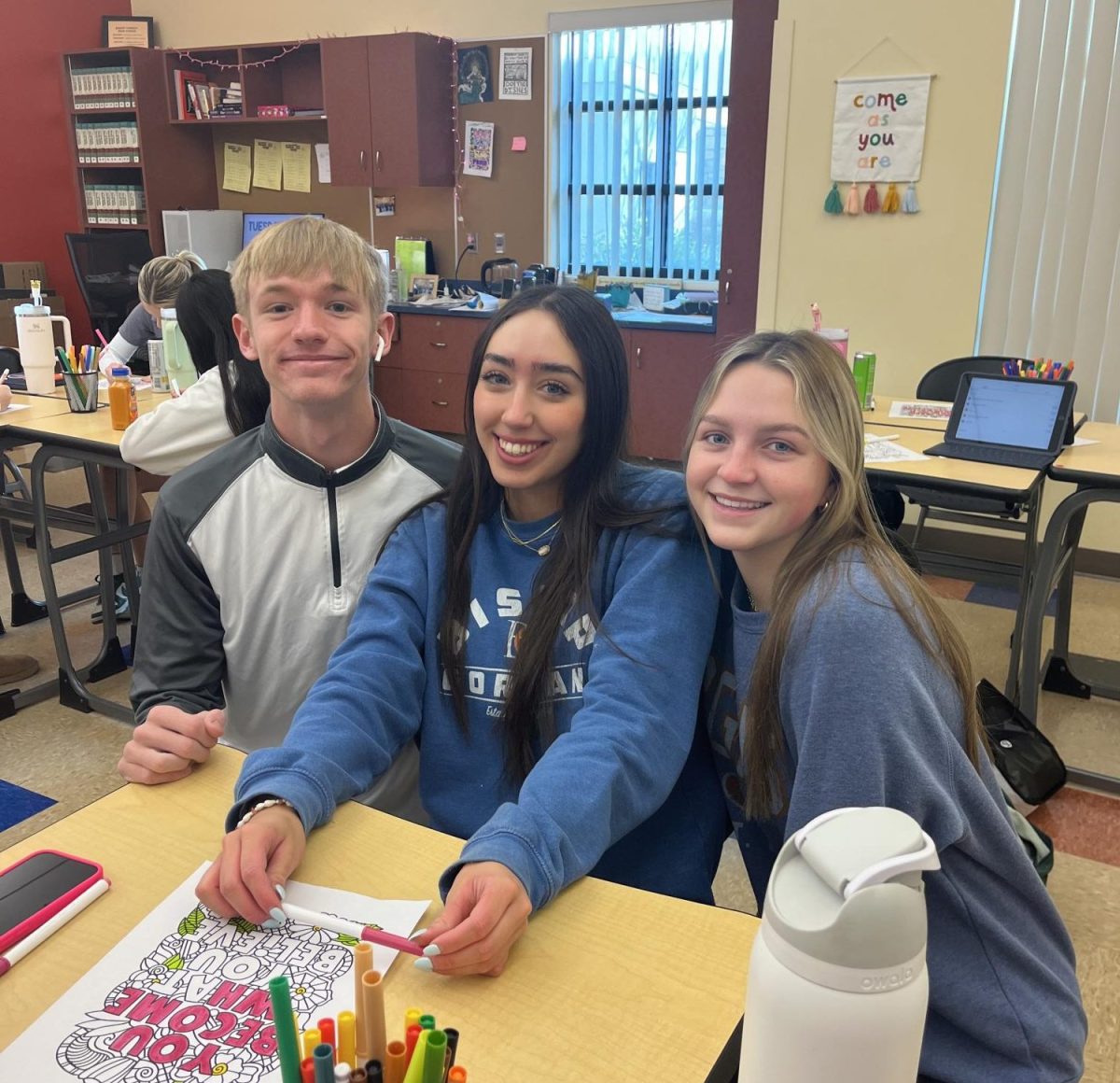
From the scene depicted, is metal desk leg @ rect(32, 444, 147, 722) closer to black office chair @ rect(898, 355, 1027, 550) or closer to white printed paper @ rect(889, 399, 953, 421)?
white printed paper @ rect(889, 399, 953, 421)

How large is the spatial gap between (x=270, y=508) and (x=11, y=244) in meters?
6.22

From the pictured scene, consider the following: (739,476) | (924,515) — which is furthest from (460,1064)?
(924,515)

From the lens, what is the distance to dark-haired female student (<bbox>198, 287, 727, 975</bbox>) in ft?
3.50

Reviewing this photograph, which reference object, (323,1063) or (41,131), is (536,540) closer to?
(323,1063)

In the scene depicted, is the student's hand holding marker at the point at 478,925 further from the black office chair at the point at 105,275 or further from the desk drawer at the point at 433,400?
the black office chair at the point at 105,275

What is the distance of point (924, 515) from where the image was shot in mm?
3551

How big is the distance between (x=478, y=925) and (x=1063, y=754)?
2317 mm

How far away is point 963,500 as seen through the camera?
322 cm

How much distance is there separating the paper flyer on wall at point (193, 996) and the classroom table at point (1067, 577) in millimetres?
2005

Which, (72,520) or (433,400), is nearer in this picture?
(72,520)

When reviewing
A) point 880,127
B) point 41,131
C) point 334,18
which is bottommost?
point 880,127

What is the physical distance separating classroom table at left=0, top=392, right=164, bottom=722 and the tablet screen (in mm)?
2243

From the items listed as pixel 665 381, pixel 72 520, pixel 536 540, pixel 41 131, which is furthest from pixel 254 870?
pixel 41 131

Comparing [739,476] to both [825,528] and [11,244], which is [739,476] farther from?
[11,244]
